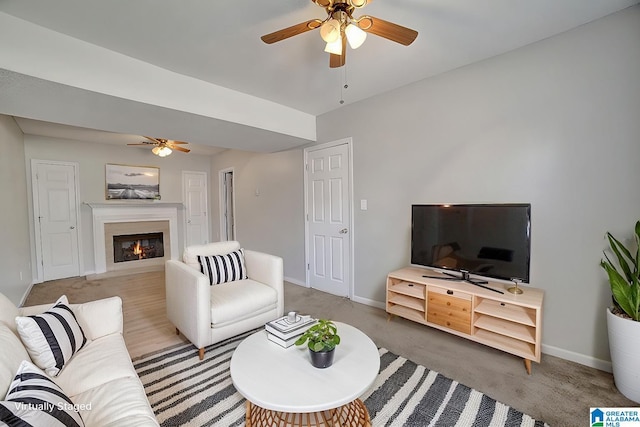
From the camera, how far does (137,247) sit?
18.4ft

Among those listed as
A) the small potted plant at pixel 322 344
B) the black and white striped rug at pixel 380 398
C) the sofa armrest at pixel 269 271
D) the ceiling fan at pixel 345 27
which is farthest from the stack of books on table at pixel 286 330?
the ceiling fan at pixel 345 27

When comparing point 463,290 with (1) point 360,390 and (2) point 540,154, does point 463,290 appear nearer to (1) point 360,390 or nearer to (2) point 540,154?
(2) point 540,154

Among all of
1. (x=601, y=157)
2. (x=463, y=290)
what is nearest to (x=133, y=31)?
(x=463, y=290)

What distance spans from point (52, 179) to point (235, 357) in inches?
205

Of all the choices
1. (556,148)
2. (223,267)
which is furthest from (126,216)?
(556,148)

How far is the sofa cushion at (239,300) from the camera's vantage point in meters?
2.20

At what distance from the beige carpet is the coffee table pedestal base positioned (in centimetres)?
82

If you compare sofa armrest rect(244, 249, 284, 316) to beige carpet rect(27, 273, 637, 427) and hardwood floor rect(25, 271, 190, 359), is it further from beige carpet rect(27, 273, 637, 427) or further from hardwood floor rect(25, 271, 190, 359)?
hardwood floor rect(25, 271, 190, 359)

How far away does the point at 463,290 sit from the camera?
2.24 metres

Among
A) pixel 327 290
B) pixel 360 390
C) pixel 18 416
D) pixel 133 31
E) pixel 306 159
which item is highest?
pixel 133 31

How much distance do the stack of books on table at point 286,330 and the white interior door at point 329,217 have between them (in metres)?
1.85

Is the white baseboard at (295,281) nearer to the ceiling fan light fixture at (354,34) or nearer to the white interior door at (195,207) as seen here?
the white interior door at (195,207)

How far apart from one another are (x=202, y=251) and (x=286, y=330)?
4.92 ft

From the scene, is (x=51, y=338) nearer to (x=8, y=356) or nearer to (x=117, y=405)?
(x=8, y=356)
